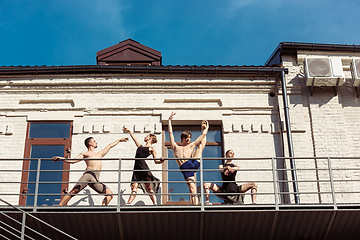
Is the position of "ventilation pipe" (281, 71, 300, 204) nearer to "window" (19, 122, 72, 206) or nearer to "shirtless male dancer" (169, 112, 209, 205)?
"shirtless male dancer" (169, 112, 209, 205)

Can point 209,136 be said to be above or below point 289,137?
above

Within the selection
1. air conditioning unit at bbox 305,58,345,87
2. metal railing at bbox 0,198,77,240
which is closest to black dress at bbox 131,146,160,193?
metal railing at bbox 0,198,77,240

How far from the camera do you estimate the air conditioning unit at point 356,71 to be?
1280cm

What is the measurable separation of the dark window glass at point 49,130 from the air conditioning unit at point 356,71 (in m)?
7.30

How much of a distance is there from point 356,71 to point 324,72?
2.76 feet

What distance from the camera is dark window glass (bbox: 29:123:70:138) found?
1264 cm

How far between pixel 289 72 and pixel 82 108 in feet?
17.8

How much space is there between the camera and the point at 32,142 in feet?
41.0

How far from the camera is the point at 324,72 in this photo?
41.9 ft

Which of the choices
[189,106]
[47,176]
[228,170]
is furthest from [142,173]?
[189,106]

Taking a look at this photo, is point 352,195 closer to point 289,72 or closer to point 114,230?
point 289,72

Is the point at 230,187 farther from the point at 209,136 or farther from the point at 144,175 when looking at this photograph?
the point at 209,136

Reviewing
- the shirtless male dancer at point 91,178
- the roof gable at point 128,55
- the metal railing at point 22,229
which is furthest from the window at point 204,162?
the metal railing at point 22,229

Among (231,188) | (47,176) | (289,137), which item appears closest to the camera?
(231,188)
